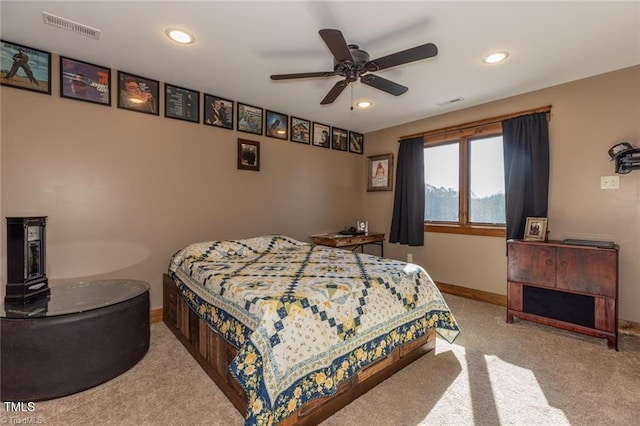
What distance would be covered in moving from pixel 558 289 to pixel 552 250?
1.19ft

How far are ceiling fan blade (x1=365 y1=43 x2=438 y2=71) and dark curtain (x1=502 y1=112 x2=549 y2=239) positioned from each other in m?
2.16

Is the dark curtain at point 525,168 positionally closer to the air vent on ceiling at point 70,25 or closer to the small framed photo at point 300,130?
the small framed photo at point 300,130

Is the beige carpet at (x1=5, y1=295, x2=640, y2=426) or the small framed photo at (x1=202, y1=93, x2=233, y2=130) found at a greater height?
the small framed photo at (x1=202, y1=93, x2=233, y2=130)

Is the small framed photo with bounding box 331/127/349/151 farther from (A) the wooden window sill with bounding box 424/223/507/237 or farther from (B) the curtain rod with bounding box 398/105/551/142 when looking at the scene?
(A) the wooden window sill with bounding box 424/223/507/237

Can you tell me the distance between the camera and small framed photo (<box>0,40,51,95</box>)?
2.35 metres

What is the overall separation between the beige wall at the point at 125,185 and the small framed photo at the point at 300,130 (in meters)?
0.20

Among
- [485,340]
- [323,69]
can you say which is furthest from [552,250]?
[323,69]

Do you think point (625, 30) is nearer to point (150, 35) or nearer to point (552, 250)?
point (552, 250)

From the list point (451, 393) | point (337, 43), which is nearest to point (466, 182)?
point (451, 393)

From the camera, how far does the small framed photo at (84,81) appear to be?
2598 millimetres

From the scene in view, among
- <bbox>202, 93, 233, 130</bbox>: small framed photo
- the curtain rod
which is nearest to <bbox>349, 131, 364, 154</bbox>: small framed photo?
the curtain rod

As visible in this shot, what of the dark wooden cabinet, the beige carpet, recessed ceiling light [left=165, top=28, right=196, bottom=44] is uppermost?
recessed ceiling light [left=165, top=28, right=196, bottom=44]

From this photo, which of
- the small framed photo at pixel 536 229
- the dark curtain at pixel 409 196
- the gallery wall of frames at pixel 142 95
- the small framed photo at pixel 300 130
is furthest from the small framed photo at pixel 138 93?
the small framed photo at pixel 536 229

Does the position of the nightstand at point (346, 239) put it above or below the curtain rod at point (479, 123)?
below
